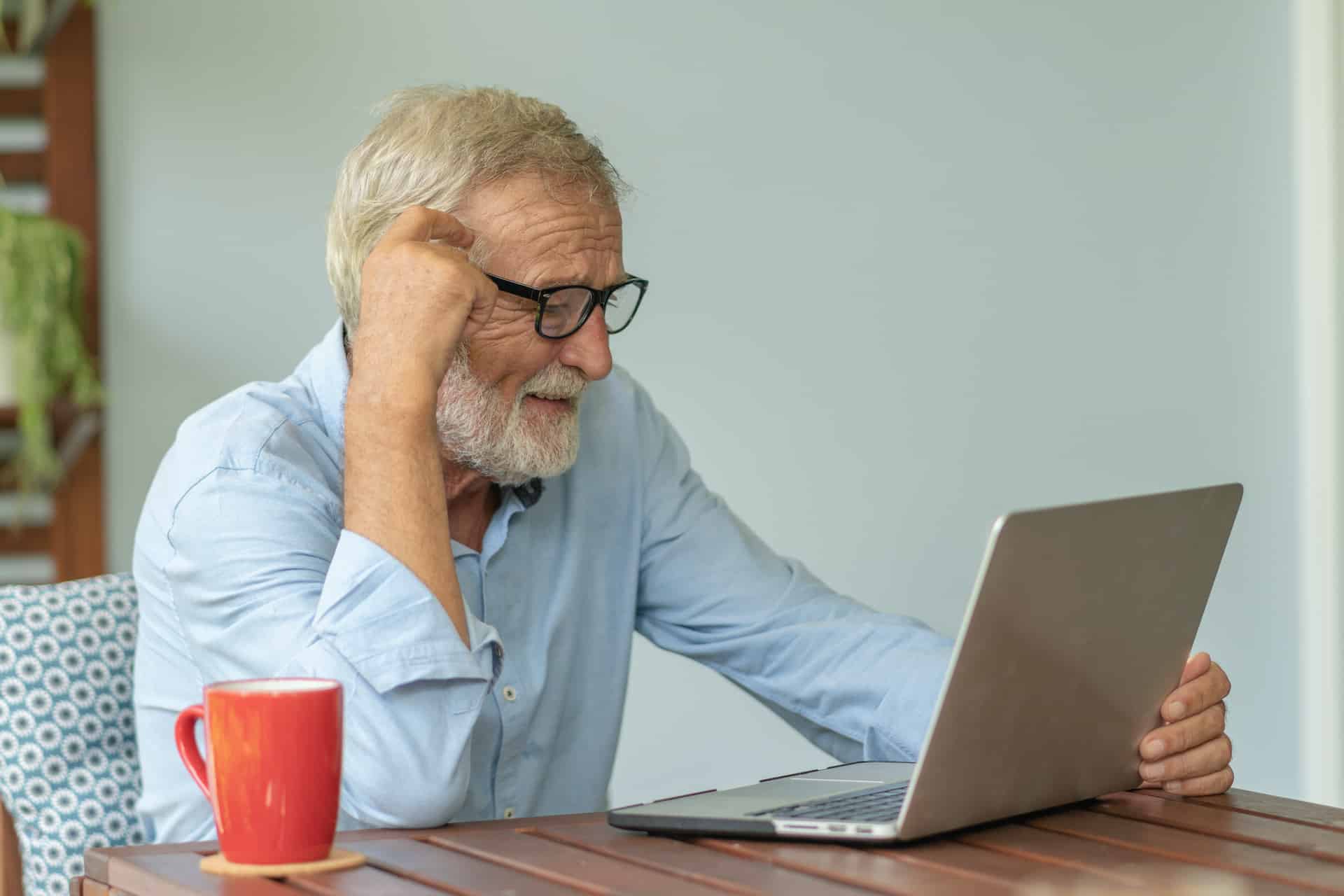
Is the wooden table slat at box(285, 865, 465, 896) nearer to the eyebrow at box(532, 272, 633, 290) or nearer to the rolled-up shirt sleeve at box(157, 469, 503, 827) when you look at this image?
the rolled-up shirt sleeve at box(157, 469, 503, 827)

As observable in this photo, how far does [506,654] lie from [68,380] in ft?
2.89

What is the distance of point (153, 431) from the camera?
2135 millimetres

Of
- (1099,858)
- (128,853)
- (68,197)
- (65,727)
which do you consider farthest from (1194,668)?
(68,197)

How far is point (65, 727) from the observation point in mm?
1335

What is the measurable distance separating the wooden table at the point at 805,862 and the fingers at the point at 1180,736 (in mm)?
→ 70

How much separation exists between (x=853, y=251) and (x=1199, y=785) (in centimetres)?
154

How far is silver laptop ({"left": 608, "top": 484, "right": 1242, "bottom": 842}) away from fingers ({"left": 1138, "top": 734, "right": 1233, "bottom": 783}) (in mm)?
13

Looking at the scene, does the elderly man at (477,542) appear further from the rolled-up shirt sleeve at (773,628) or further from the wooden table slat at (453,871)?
the wooden table slat at (453,871)

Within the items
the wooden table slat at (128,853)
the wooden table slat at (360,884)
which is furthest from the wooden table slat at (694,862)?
the wooden table slat at (128,853)

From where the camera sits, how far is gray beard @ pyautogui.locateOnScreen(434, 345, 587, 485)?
55.8 inches

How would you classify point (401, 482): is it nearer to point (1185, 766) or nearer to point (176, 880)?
point (176, 880)

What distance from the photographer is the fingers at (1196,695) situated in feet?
3.62

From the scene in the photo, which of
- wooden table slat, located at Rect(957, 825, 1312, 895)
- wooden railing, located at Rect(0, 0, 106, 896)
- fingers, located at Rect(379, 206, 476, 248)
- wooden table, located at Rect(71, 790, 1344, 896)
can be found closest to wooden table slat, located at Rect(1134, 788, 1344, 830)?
wooden table, located at Rect(71, 790, 1344, 896)

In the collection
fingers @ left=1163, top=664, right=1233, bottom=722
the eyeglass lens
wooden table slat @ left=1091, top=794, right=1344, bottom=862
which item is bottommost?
wooden table slat @ left=1091, top=794, right=1344, bottom=862
